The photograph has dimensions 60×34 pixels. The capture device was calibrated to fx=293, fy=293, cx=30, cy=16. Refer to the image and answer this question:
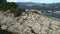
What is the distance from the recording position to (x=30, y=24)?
1768 inches

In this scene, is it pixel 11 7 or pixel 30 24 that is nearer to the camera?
pixel 30 24

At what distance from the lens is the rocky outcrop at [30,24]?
4062 centimetres

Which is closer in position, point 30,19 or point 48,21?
point 48,21

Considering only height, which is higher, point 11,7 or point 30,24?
point 11,7

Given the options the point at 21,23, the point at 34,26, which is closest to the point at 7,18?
the point at 21,23

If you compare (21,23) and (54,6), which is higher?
(54,6)

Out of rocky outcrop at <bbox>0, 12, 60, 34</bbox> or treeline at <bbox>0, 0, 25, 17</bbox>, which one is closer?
rocky outcrop at <bbox>0, 12, 60, 34</bbox>

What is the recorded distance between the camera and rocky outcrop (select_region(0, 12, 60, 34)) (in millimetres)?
40625

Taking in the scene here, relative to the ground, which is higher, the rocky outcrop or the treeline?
the treeline

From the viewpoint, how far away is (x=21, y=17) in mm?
48625

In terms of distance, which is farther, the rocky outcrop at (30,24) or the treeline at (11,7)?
the treeline at (11,7)

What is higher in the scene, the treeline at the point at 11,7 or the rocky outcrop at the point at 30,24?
the treeline at the point at 11,7

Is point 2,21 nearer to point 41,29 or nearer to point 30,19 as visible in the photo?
point 30,19

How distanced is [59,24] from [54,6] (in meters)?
46.2
